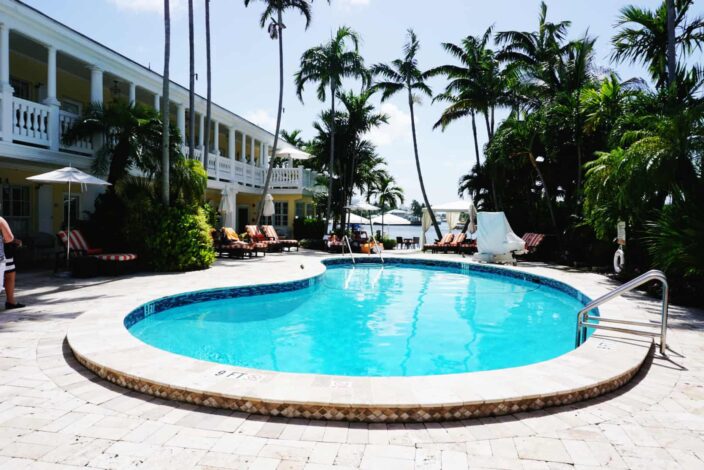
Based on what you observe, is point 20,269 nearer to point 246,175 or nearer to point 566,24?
point 246,175

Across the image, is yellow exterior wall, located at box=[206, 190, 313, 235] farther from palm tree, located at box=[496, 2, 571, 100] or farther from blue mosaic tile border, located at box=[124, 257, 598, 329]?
palm tree, located at box=[496, 2, 571, 100]

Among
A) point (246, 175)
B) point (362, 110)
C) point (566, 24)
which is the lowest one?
point (246, 175)

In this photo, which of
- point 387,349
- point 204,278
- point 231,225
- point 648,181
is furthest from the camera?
point 231,225

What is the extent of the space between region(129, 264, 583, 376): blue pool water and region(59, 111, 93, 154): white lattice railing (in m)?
6.42

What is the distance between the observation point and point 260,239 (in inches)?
747

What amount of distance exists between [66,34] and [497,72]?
59.4 ft

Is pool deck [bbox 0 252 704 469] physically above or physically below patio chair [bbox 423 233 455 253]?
below

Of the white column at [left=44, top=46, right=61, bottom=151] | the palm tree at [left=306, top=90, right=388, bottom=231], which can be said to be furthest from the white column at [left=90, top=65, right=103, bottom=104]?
the palm tree at [left=306, top=90, right=388, bottom=231]

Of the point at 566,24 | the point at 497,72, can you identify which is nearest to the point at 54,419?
the point at 497,72

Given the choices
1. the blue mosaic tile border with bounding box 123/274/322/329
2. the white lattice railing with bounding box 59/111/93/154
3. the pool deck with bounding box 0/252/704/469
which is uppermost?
the white lattice railing with bounding box 59/111/93/154

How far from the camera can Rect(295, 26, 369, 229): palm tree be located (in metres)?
21.5

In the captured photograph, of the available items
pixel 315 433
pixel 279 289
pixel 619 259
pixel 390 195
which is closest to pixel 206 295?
pixel 279 289

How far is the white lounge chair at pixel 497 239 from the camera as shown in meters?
15.0

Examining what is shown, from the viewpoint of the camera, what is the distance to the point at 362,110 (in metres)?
25.3
